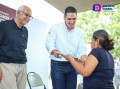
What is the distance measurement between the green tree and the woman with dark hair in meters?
9.19

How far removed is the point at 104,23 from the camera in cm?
1216

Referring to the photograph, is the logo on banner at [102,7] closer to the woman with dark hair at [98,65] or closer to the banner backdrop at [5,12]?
the banner backdrop at [5,12]

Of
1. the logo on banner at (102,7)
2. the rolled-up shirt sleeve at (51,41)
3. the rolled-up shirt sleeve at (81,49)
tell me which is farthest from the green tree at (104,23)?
the rolled-up shirt sleeve at (51,41)

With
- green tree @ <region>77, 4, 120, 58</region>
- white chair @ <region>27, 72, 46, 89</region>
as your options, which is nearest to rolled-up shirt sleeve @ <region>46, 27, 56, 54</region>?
white chair @ <region>27, 72, 46, 89</region>

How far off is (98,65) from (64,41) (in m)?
0.59

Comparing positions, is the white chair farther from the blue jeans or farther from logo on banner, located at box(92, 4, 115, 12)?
logo on banner, located at box(92, 4, 115, 12)

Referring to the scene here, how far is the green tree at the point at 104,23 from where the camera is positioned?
11.9 m

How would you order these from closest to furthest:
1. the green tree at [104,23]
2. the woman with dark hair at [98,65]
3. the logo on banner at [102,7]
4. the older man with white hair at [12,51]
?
the woman with dark hair at [98,65] → the older man with white hair at [12,51] → the logo on banner at [102,7] → the green tree at [104,23]

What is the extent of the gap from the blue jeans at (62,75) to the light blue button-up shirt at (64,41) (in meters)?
0.06

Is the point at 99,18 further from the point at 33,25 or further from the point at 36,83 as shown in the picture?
the point at 36,83

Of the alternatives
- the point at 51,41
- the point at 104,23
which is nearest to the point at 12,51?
the point at 51,41

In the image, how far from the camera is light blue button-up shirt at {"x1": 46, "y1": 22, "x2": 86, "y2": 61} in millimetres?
2844

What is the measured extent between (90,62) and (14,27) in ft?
3.14

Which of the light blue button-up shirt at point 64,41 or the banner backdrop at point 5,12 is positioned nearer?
the light blue button-up shirt at point 64,41
